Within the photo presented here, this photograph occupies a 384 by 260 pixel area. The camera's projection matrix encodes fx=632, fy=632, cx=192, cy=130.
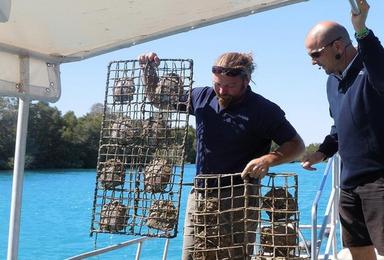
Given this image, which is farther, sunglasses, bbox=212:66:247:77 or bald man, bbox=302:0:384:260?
sunglasses, bbox=212:66:247:77

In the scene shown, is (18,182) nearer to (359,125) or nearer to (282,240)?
(282,240)

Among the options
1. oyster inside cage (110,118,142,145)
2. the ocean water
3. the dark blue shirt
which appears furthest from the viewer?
the ocean water

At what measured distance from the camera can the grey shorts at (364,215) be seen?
2656mm

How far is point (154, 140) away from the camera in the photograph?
335cm

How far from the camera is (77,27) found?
349 centimetres

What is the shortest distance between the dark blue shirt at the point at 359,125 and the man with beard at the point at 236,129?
0.30 meters

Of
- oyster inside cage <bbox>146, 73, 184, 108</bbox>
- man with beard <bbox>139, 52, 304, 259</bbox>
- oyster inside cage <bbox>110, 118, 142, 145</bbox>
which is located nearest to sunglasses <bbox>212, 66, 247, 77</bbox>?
man with beard <bbox>139, 52, 304, 259</bbox>

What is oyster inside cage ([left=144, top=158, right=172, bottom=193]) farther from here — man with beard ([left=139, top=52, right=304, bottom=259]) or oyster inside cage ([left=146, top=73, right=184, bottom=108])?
oyster inside cage ([left=146, top=73, right=184, bottom=108])

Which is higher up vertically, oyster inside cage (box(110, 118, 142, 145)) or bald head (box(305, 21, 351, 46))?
bald head (box(305, 21, 351, 46))

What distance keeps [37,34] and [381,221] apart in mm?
2098

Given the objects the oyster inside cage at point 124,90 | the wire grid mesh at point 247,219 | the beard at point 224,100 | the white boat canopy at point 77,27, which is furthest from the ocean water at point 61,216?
the wire grid mesh at point 247,219

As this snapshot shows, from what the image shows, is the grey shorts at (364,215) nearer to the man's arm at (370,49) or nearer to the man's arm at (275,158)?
the man's arm at (275,158)

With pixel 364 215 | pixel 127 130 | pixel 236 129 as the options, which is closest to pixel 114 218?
pixel 127 130

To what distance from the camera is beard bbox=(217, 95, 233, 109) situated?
10.1 ft
